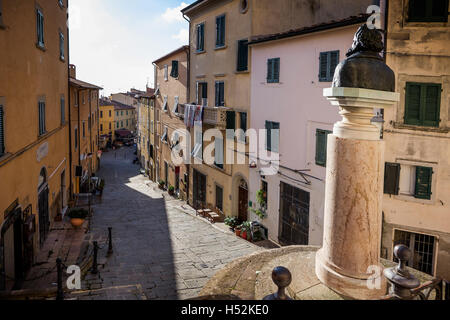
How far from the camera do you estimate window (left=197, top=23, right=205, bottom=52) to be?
2602cm

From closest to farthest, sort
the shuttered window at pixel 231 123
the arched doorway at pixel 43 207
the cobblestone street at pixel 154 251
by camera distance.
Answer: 1. the cobblestone street at pixel 154 251
2. the arched doorway at pixel 43 207
3. the shuttered window at pixel 231 123

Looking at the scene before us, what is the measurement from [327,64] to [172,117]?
2068cm

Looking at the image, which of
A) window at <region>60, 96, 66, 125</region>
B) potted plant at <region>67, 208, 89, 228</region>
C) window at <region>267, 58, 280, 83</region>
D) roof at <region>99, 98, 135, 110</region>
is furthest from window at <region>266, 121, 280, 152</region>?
roof at <region>99, 98, 135, 110</region>

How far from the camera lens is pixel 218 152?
79.4 ft

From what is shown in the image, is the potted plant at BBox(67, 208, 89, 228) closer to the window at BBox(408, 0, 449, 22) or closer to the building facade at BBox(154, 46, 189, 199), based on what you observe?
the building facade at BBox(154, 46, 189, 199)

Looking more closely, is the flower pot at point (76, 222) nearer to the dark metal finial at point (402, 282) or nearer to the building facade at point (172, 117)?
the building facade at point (172, 117)

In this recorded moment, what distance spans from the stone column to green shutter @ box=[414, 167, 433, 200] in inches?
350

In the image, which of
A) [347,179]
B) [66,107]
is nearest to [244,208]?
[66,107]

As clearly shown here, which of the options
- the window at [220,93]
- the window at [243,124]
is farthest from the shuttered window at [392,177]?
the window at [220,93]

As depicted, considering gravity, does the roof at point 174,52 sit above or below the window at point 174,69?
above

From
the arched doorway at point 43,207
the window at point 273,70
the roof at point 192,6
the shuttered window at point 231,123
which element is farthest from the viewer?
the roof at point 192,6

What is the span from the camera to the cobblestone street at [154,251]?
11703 mm

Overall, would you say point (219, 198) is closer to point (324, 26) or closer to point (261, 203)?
point (261, 203)

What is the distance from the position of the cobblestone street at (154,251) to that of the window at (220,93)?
7.22 meters
